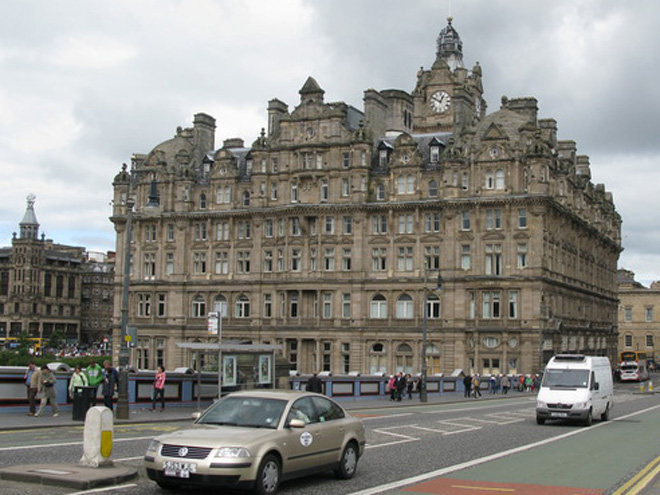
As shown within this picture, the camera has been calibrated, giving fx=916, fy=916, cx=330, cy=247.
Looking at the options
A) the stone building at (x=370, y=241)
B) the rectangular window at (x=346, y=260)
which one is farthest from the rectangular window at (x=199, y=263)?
the rectangular window at (x=346, y=260)

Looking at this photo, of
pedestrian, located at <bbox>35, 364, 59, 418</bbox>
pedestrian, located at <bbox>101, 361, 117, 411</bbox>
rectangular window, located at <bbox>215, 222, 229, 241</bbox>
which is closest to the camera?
pedestrian, located at <bbox>35, 364, 59, 418</bbox>

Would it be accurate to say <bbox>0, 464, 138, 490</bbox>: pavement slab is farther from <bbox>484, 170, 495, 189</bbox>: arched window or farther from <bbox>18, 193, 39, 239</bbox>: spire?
<bbox>18, 193, 39, 239</bbox>: spire

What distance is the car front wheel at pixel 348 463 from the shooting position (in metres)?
17.0

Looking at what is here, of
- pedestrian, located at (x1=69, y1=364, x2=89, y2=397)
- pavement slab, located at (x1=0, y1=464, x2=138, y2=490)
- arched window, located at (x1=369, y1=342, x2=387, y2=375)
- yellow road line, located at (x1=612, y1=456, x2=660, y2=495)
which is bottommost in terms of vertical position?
yellow road line, located at (x1=612, y1=456, x2=660, y2=495)

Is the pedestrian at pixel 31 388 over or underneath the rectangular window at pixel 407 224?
underneath

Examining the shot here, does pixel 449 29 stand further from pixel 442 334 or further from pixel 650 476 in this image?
pixel 650 476

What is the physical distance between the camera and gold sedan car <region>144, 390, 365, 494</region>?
14.0 m

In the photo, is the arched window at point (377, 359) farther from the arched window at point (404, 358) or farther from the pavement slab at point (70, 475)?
the pavement slab at point (70, 475)

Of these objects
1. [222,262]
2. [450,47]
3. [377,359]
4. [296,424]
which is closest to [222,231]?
[222,262]

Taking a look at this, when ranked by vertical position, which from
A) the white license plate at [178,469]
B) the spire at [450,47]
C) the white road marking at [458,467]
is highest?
the spire at [450,47]

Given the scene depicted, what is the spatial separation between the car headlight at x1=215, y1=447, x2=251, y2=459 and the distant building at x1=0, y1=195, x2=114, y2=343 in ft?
492

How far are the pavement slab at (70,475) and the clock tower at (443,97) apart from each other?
68.6 m

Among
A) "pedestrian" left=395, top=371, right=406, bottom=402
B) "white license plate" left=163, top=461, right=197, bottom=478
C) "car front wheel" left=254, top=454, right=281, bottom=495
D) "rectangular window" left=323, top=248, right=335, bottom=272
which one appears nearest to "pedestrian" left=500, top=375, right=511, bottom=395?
"pedestrian" left=395, top=371, right=406, bottom=402

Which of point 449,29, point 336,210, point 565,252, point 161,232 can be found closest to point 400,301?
point 336,210
